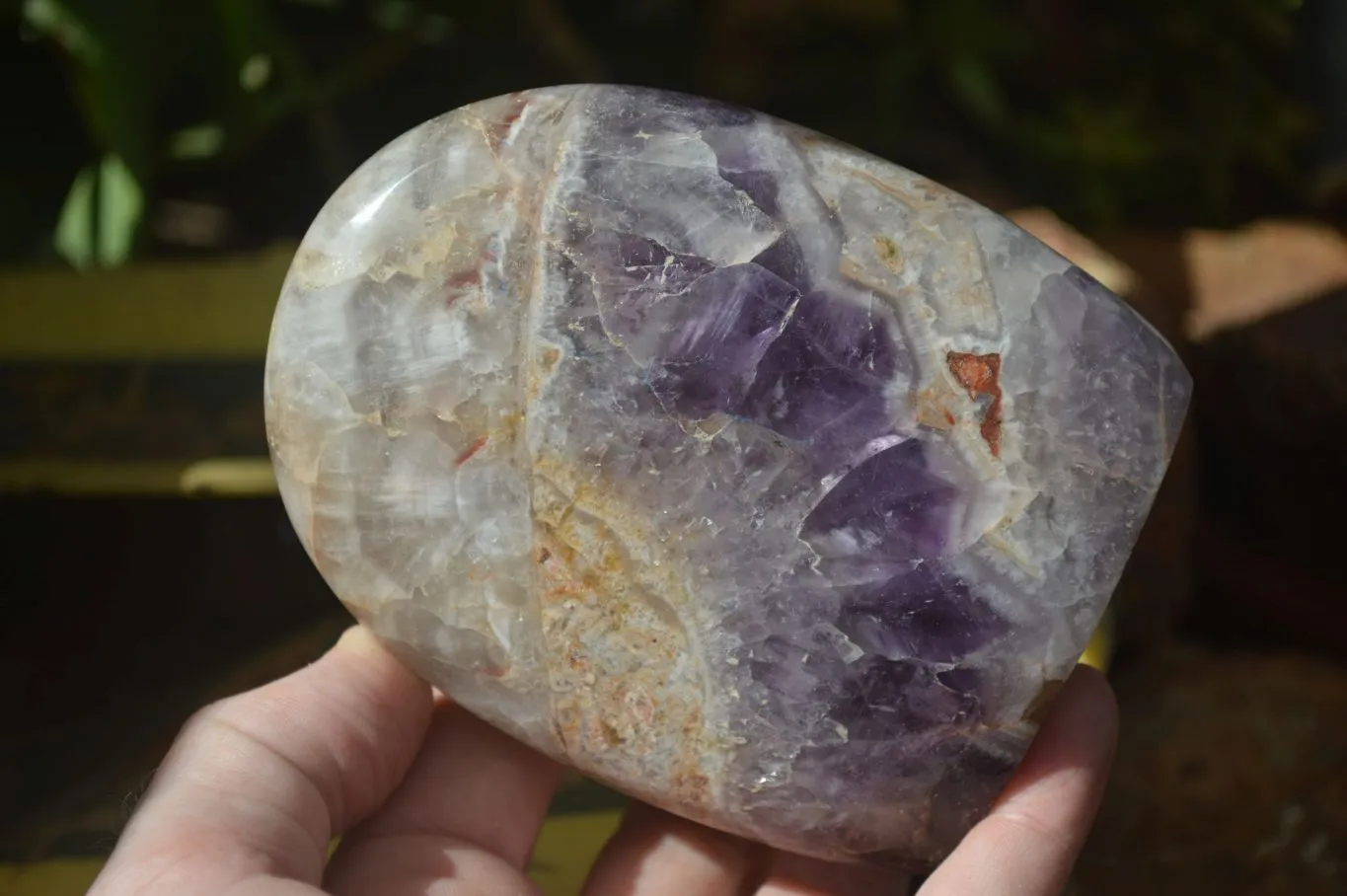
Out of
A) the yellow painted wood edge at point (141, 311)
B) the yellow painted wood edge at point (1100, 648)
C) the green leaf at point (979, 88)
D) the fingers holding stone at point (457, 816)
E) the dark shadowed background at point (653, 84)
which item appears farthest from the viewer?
the green leaf at point (979, 88)

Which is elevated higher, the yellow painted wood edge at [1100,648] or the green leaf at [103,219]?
the green leaf at [103,219]

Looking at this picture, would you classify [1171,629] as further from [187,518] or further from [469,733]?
[187,518]

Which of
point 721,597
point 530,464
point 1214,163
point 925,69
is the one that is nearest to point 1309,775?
point 721,597

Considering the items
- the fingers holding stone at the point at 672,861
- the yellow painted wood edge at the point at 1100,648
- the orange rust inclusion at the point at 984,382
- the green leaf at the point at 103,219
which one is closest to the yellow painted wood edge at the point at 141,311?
the green leaf at the point at 103,219

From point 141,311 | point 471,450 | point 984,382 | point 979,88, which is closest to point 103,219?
point 141,311

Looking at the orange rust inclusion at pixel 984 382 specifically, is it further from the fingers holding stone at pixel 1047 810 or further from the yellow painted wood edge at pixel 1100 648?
the yellow painted wood edge at pixel 1100 648

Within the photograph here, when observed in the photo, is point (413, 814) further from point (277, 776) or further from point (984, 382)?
point (984, 382)
